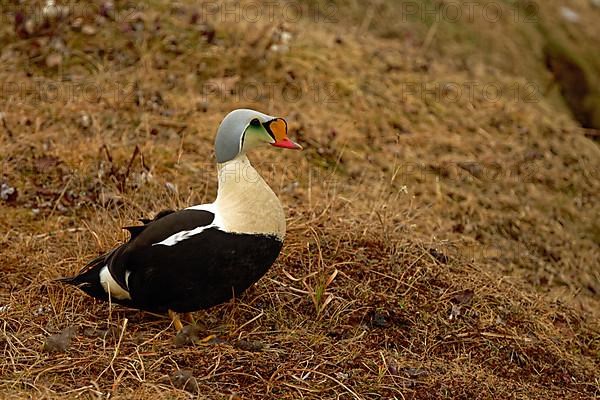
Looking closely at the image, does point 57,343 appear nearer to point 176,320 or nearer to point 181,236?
point 176,320

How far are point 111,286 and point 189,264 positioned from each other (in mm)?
335

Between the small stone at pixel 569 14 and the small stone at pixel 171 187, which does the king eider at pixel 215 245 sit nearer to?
the small stone at pixel 171 187

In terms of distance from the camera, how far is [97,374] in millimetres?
2461

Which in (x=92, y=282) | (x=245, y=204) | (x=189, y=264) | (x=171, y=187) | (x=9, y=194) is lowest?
(x=9, y=194)

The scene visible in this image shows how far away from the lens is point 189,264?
2.54m

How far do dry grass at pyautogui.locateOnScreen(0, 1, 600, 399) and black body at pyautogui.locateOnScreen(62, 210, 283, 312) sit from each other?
0.55 ft

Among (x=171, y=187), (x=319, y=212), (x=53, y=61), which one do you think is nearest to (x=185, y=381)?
(x=319, y=212)

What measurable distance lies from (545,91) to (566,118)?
2.82 ft

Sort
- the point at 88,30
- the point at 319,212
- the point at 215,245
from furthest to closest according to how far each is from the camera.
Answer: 1. the point at 88,30
2. the point at 319,212
3. the point at 215,245

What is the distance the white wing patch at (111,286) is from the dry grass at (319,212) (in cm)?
13

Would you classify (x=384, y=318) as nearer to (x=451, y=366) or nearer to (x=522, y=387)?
(x=451, y=366)

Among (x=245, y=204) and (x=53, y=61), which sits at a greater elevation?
(x=245, y=204)

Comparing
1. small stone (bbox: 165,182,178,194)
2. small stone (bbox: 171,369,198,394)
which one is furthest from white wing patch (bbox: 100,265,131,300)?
small stone (bbox: 165,182,178,194)

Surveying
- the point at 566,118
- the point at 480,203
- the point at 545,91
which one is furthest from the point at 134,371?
the point at 545,91
